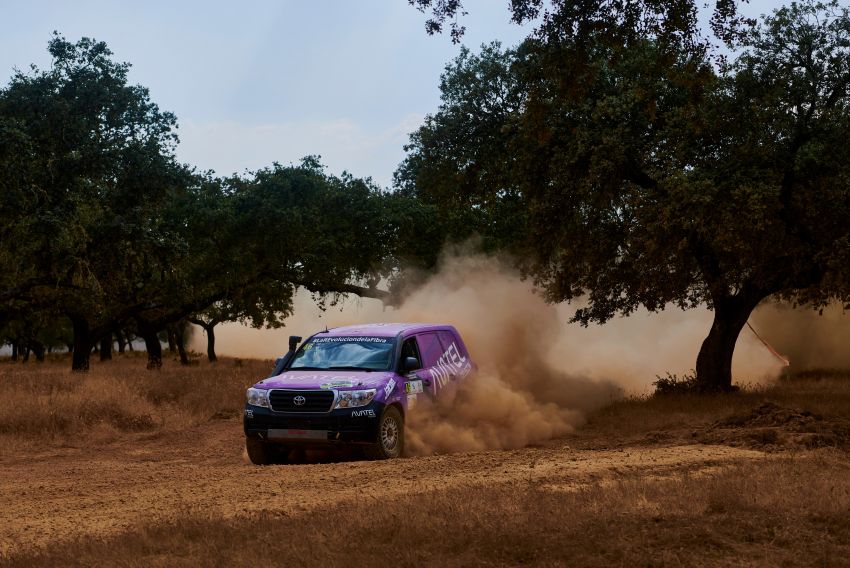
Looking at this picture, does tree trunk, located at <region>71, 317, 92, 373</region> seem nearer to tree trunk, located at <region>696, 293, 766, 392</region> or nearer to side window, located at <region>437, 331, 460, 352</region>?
tree trunk, located at <region>696, 293, 766, 392</region>

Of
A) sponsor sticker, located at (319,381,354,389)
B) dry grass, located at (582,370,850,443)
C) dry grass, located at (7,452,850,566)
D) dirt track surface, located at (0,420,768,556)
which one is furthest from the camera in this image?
dry grass, located at (582,370,850,443)

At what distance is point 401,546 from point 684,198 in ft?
42.8

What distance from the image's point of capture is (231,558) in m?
6.28

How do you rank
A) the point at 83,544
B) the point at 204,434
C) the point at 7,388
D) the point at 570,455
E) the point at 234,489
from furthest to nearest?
the point at 7,388
the point at 204,434
the point at 570,455
the point at 234,489
the point at 83,544

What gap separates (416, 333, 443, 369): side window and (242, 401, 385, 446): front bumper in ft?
5.98

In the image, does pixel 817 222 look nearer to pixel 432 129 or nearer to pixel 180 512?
pixel 432 129

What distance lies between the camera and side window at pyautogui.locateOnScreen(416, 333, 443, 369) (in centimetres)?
1325

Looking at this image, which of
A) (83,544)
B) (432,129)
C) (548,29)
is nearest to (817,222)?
(548,29)

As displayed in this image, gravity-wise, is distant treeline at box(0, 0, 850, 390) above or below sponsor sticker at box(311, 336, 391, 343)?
above

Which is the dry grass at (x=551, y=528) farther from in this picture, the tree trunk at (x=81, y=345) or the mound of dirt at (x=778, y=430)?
the tree trunk at (x=81, y=345)

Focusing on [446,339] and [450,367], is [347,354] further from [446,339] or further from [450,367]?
[446,339]

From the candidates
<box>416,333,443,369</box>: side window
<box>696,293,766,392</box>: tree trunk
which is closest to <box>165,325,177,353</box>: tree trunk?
<box>696,293,766,392</box>: tree trunk

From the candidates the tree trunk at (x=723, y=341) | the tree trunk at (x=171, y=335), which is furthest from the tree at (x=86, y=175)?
the tree trunk at (x=171, y=335)

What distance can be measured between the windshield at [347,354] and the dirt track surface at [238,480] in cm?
163
